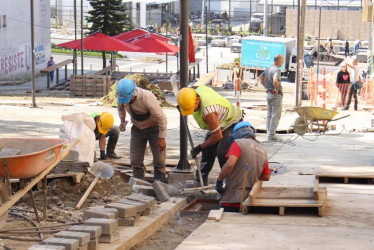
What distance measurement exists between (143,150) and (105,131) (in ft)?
4.58

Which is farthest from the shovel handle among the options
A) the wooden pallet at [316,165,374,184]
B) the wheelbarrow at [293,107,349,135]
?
the wheelbarrow at [293,107,349,135]

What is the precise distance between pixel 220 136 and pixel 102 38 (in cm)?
2288

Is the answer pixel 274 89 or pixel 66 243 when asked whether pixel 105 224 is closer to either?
pixel 66 243

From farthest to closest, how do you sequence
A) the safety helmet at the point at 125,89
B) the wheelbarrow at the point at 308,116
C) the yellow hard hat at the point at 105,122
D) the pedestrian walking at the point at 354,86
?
the pedestrian walking at the point at 354,86, the wheelbarrow at the point at 308,116, the yellow hard hat at the point at 105,122, the safety helmet at the point at 125,89

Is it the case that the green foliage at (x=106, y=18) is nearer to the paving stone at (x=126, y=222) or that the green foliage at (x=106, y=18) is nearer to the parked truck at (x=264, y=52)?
the parked truck at (x=264, y=52)

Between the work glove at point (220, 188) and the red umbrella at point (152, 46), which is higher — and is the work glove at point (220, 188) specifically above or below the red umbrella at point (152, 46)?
below

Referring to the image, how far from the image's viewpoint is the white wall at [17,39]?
37.9 m

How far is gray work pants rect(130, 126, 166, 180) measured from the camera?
11.5 metres


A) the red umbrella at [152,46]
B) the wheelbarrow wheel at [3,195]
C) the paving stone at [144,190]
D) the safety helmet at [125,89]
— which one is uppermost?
the red umbrella at [152,46]

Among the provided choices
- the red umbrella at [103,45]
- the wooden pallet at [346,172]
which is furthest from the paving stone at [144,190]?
the red umbrella at [103,45]

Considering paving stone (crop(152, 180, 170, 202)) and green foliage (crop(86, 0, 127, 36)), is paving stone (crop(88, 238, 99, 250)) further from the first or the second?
green foliage (crop(86, 0, 127, 36))

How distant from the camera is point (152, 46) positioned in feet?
112

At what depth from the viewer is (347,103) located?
27266 millimetres

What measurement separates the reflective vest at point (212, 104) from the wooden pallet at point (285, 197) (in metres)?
1.36
